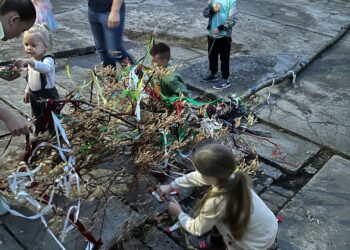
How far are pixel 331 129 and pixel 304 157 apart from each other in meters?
0.71

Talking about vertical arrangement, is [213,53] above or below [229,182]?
below

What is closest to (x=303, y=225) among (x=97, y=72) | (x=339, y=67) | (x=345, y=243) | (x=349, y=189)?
(x=345, y=243)

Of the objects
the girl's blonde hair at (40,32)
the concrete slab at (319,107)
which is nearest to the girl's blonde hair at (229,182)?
the girl's blonde hair at (40,32)

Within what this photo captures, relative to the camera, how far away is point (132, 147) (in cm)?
318

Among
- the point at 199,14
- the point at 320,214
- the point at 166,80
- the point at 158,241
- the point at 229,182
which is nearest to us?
the point at 229,182

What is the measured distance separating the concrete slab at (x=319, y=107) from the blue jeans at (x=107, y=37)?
5.49 ft

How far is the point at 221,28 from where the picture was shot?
4.73 metres

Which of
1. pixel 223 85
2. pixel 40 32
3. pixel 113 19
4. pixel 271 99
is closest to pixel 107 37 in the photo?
pixel 113 19

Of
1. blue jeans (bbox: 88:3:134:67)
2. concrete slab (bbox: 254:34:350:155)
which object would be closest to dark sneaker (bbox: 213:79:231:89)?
concrete slab (bbox: 254:34:350:155)

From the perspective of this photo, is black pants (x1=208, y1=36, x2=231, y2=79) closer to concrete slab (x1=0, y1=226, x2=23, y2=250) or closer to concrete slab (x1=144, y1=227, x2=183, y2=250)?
concrete slab (x1=144, y1=227, x2=183, y2=250)

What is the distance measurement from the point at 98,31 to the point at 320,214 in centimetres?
288

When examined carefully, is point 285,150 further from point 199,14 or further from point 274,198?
point 199,14

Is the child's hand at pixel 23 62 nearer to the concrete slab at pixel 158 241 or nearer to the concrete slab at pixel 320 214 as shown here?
the concrete slab at pixel 158 241

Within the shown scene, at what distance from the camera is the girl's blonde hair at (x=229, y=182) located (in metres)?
2.29
